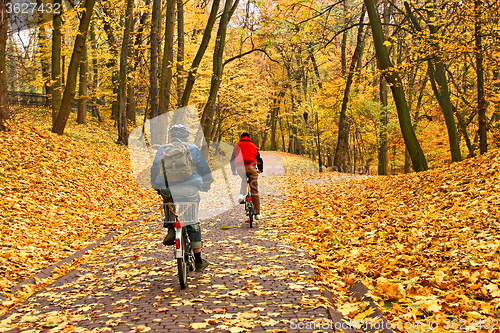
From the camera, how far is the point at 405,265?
5.29 m

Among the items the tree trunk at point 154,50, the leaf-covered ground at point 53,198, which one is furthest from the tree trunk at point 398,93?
the leaf-covered ground at point 53,198

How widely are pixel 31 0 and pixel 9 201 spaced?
1184 cm

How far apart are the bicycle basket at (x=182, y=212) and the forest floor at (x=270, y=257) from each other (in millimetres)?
918

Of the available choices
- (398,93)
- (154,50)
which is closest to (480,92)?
(398,93)

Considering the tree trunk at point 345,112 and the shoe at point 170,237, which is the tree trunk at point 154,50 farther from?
the shoe at point 170,237

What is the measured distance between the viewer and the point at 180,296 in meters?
4.93

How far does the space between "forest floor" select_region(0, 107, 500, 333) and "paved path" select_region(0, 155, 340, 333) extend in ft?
0.07

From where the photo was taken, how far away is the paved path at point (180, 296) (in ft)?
13.4

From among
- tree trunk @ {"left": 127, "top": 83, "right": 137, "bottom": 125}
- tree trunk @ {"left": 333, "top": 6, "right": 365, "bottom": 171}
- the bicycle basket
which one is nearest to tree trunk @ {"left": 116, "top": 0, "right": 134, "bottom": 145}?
tree trunk @ {"left": 127, "top": 83, "right": 137, "bottom": 125}

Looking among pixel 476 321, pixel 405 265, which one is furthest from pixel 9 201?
pixel 476 321

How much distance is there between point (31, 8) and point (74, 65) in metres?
4.41

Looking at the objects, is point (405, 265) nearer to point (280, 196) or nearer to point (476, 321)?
point (476, 321)

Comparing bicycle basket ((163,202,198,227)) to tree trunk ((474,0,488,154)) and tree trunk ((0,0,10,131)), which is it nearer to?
tree trunk ((0,0,10,131))

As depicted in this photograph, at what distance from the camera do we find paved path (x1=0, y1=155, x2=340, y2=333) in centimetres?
410
